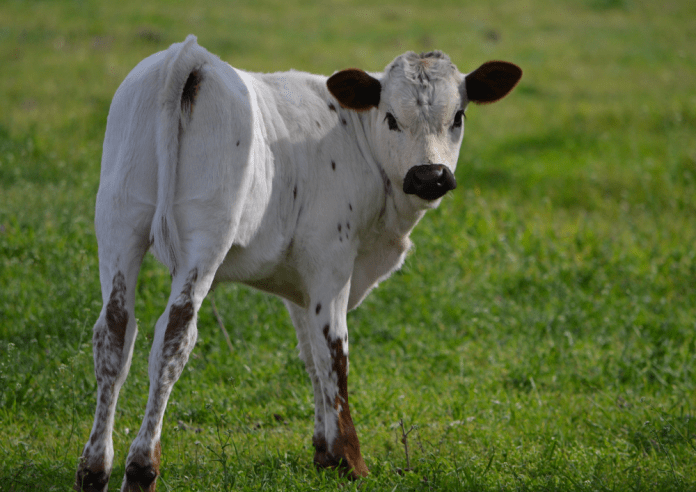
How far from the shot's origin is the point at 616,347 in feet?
20.7

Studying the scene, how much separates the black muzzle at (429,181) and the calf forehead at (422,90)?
328 mm

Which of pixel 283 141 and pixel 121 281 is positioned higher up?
pixel 283 141

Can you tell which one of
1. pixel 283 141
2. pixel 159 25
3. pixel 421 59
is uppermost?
pixel 421 59

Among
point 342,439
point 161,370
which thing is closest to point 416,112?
point 342,439

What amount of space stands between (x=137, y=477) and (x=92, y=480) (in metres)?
0.26

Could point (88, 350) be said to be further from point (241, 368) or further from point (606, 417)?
point (606, 417)

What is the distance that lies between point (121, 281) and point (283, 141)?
47.4 inches

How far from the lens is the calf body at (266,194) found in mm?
3385

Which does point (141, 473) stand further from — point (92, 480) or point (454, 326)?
point (454, 326)

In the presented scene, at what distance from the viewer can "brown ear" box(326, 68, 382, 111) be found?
4227mm

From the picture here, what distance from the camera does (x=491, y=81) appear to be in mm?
4543

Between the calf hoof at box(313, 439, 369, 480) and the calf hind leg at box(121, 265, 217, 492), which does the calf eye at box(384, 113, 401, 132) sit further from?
the calf hoof at box(313, 439, 369, 480)

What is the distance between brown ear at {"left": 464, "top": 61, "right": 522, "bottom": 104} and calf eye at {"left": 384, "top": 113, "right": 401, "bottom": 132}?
0.57m

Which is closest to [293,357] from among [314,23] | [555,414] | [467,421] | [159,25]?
[467,421]
